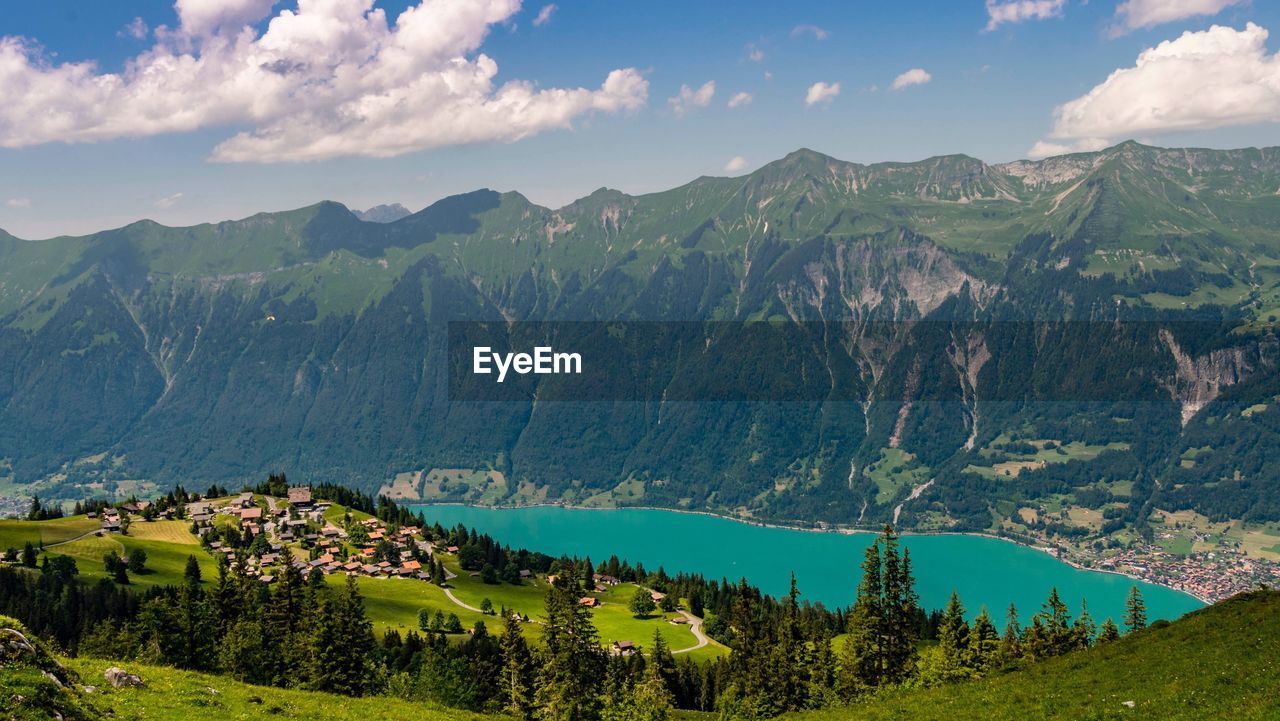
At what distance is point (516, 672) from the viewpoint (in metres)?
63.1

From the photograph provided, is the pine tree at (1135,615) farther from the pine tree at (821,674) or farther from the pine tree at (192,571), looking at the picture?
the pine tree at (192,571)

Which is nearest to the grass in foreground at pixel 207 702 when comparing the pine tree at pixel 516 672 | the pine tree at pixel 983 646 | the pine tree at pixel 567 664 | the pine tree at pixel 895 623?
the pine tree at pixel 567 664

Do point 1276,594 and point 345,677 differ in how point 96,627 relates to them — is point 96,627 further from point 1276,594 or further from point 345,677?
point 1276,594

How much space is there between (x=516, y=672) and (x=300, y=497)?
115816mm

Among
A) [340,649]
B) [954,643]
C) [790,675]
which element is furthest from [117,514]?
[954,643]

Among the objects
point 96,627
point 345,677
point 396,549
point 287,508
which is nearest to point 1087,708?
point 345,677

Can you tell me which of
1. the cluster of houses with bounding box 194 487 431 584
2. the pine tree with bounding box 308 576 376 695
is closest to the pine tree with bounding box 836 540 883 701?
the pine tree with bounding box 308 576 376 695

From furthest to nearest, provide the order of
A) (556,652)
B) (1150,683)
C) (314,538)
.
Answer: (314,538) → (556,652) → (1150,683)

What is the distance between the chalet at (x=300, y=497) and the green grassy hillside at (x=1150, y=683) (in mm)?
136617

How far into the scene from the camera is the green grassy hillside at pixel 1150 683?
2994 cm

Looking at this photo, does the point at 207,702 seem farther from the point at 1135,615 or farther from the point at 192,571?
the point at 192,571

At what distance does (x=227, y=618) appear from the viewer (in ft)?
216

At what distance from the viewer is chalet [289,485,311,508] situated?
529ft

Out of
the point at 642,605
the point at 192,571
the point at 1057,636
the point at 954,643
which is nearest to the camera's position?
the point at 954,643
